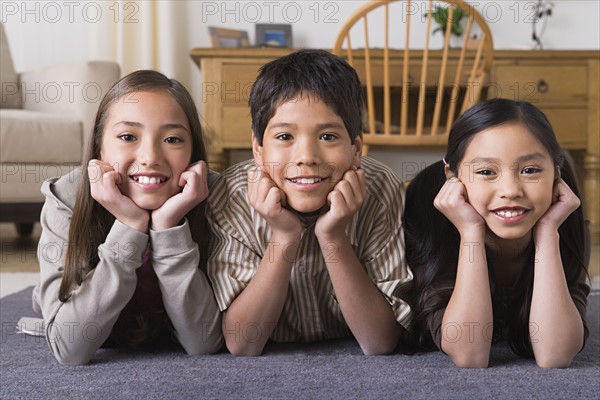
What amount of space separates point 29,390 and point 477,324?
1.91 ft

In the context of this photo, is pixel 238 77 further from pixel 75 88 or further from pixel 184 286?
pixel 184 286

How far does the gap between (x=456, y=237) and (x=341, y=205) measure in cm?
24

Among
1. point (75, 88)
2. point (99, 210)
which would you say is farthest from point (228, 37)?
point (99, 210)

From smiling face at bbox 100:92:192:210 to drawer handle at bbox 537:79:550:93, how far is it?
1886mm

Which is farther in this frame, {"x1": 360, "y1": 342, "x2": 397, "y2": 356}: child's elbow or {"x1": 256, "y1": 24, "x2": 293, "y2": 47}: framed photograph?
{"x1": 256, "y1": 24, "x2": 293, "y2": 47}: framed photograph

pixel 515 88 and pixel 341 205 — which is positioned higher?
pixel 515 88

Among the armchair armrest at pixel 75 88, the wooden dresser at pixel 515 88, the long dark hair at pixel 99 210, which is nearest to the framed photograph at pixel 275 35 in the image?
the wooden dresser at pixel 515 88

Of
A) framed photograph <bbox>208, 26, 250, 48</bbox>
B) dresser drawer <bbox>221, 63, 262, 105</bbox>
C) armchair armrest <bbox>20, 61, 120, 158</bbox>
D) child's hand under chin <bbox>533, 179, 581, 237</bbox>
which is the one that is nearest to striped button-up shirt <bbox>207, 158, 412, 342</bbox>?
child's hand under chin <bbox>533, 179, 581, 237</bbox>

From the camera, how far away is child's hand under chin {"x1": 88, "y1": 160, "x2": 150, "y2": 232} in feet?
3.39

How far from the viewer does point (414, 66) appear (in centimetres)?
262

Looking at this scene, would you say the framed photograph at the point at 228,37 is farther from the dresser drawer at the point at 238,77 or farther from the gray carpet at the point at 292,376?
the gray carpet at the point at 292,376

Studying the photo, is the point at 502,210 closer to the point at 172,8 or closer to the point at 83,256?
the point at 83,256

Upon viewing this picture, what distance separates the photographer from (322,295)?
115 centimetres

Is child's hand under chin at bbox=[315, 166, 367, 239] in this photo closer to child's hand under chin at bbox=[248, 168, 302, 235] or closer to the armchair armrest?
child's hand under chin at bbox=[248, 168, 302, 235]
